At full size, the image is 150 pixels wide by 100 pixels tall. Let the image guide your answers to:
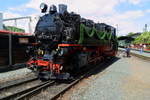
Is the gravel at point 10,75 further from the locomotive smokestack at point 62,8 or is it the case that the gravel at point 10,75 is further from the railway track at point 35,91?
the locomotive smokestack at point 62,8

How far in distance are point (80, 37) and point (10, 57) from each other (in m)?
5.45

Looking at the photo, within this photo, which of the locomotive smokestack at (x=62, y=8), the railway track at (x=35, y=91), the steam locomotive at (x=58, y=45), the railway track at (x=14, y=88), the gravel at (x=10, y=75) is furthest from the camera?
the locomotive smokestack at (x=62, y=8)

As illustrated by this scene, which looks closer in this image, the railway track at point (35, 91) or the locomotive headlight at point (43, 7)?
the railway track at point (35, 91)

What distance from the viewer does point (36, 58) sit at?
347 inches

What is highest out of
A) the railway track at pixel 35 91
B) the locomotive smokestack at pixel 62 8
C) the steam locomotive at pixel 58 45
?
the locomotive smokestack at pixel 62 8

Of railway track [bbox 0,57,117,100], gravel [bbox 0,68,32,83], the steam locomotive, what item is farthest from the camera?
gravel [bbox 0,68,32,83]

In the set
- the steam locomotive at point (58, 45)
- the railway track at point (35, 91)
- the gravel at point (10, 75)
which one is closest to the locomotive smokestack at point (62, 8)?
the steam locomotive at point (58, 45)

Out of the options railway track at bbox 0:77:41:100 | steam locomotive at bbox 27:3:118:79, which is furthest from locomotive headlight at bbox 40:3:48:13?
railway track at bbox 0:77:41:100

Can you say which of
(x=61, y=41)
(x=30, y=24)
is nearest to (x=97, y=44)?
(x=61, y=41)

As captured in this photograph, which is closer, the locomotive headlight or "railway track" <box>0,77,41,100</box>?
"railway track" <box>0,77,41,100</box>

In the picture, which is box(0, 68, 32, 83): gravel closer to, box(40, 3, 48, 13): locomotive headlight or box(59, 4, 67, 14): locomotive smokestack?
box(40, 3, 48, 13): locomotive headlight

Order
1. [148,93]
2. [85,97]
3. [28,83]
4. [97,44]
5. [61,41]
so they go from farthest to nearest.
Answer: [97,44], [61,41], [28,83], [148,93], [85,97]

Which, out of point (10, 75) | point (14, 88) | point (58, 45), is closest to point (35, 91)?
point (14, 88)

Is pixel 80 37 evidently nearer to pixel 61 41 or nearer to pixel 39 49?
pixel 61 41
